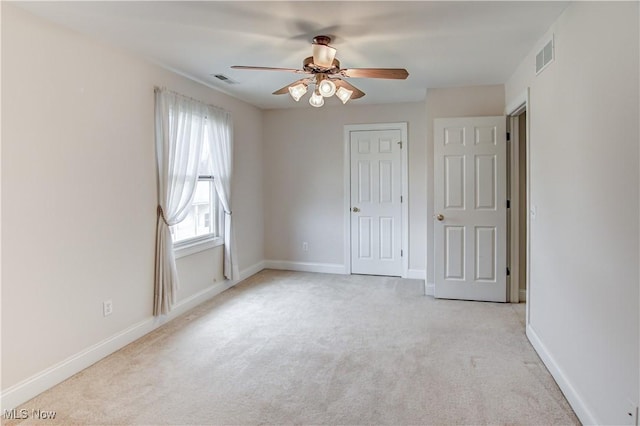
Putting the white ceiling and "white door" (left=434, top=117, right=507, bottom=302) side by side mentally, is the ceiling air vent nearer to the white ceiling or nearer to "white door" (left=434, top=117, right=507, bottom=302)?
the white ceiling

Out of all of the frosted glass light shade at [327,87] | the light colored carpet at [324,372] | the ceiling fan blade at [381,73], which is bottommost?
the light colored carpet at [324,372]

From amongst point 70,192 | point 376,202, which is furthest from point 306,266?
point 70,192

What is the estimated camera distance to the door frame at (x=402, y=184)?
536 centimetres

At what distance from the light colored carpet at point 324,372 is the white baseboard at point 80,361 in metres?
0.06

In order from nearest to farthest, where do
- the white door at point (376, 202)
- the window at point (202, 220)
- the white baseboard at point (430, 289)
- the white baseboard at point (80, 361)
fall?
the white baseboard at point (80, 361), the window at point (202, 220), the white baseboard at point (430, 289), the white door at point (376, 202)

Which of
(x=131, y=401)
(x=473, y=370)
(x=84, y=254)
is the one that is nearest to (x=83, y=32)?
(x=84, y=254)

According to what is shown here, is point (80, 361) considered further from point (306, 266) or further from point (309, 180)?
point (309, 180)

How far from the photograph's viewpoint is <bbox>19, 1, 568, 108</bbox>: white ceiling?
2.43 metres

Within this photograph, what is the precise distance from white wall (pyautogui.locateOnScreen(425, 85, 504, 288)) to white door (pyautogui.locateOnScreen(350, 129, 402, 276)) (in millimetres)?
854

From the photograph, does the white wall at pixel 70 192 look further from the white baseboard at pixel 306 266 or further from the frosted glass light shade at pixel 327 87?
the white baseboard at pixel 306 266

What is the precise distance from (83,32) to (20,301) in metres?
1.87

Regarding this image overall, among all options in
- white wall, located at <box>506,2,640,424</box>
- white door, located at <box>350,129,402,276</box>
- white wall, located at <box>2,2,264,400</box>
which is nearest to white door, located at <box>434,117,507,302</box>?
white door, located at <box>350,129,402,276</box>

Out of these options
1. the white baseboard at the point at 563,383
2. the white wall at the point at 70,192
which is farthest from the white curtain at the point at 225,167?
the white baseboard at the point at 563,383

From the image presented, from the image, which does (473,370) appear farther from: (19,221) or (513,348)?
(19,221)
